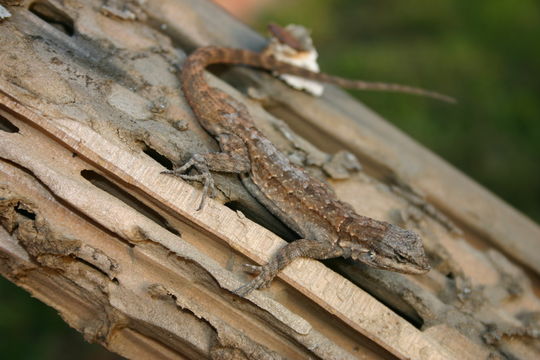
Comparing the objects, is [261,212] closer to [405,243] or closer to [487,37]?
[405,243]

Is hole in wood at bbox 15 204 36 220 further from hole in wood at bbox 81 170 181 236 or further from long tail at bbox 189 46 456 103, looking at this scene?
long tail at bbox 189 46 456 103

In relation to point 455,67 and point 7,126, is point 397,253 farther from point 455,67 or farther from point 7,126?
point 455,67

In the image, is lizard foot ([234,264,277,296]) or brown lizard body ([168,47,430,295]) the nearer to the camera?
lizard foot ([234,264,277,296])

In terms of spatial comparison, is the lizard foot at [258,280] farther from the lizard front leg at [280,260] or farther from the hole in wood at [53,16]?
the hole in wood at [53,16]

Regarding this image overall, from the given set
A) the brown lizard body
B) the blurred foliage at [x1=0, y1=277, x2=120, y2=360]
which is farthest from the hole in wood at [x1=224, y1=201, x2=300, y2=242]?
the blurred foliage at [x1=0, y1=277, x2=120, y2=360]

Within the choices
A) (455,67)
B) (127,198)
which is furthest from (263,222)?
(455,67)
